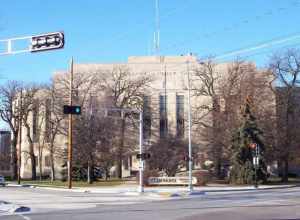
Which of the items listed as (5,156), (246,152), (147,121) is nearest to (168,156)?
(246,152)

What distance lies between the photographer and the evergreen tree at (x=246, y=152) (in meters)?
55.3

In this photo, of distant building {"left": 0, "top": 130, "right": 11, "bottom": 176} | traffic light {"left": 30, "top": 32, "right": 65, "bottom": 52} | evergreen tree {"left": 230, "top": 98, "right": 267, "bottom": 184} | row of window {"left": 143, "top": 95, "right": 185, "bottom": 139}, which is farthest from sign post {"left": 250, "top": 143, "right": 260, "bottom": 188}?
distant building {"left": 0, "top": 130, "right": 11, "bottom": 176}

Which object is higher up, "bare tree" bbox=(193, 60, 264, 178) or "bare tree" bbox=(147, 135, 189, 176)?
"bare tree" bbox=(193, 60, 264, 178)

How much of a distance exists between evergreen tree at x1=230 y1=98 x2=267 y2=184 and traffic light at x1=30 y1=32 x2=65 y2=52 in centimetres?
3726

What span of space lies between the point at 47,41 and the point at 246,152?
3878 centimetres

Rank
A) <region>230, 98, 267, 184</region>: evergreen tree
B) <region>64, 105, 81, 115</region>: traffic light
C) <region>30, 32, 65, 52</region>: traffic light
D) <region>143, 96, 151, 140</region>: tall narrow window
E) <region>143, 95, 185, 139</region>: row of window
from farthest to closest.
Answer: <region>143, 95, 185, 139</region>: row of window
<region>143, 96, 151, 140</region>: tall narrow window
<region>230, 98, 267, 184</region>: evergreen tree
<region>64, 105, 81, 115</region>: traffic light
<region>30, 32, 65, 52</region>: traffic light

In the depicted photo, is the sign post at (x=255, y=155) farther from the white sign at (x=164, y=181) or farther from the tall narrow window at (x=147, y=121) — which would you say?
the tall narrow window at (x=147, y=121)

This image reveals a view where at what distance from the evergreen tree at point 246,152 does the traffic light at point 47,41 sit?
37261 millimetres

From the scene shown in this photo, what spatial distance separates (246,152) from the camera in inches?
2197

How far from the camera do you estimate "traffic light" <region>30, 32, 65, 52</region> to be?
65.4 ft

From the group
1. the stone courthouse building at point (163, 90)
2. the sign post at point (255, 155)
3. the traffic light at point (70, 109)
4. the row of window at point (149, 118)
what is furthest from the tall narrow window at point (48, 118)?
the traffic light at point (70, 109)

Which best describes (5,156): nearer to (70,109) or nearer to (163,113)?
(163,113)

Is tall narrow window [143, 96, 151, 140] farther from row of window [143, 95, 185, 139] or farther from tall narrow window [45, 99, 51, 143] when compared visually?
tall narrow window [45, 99, 51, 143]

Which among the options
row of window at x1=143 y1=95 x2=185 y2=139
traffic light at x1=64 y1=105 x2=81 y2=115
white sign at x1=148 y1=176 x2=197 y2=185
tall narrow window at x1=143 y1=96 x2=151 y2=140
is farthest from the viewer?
row of window at x1=143 y1=95 x2=185 y2=139
